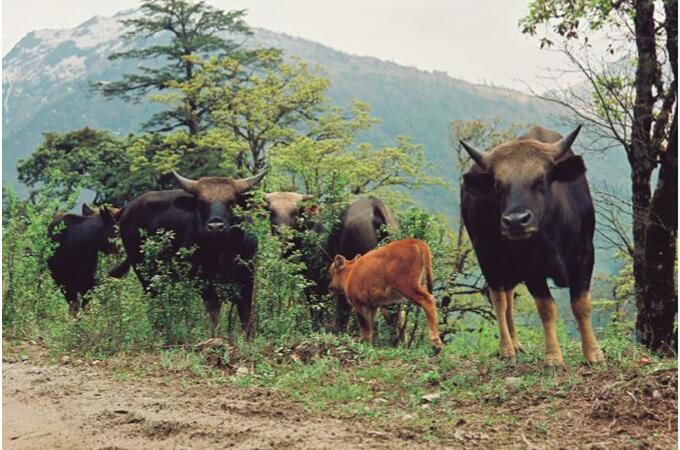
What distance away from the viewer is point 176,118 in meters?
44.0

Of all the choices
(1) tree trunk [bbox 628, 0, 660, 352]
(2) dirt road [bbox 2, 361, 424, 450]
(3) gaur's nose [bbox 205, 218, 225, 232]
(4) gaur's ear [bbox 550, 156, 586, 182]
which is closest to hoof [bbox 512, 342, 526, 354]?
(1) tree trunk [bbox 628, 0, 660, 352]

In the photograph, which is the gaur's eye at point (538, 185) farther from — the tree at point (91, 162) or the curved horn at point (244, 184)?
the tree at point (91, 162)

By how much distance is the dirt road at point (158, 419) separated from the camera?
560 cm

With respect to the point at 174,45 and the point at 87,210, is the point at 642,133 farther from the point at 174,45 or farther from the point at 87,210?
the point at 174,45

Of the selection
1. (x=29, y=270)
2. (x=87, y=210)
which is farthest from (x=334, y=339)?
(x=87, y=210)

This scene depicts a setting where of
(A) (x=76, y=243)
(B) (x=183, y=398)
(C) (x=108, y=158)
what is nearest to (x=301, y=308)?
(B) (x=183, y=398)

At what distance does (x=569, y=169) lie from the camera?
758cm

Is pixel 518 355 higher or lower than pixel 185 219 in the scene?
lower

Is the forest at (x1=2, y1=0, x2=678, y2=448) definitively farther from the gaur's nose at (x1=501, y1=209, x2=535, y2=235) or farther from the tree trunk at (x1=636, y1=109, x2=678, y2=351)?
the gaur's nose at (x1=501, y1=209, x2=535, y2=235)

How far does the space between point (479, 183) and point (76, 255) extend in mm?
9157

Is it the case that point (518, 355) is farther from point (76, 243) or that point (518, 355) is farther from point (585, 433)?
point (76, 243)

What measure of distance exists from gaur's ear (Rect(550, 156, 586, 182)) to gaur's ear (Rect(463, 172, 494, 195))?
0.57m

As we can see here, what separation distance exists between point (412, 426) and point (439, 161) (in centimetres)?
14559

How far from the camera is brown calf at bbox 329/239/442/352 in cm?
919
